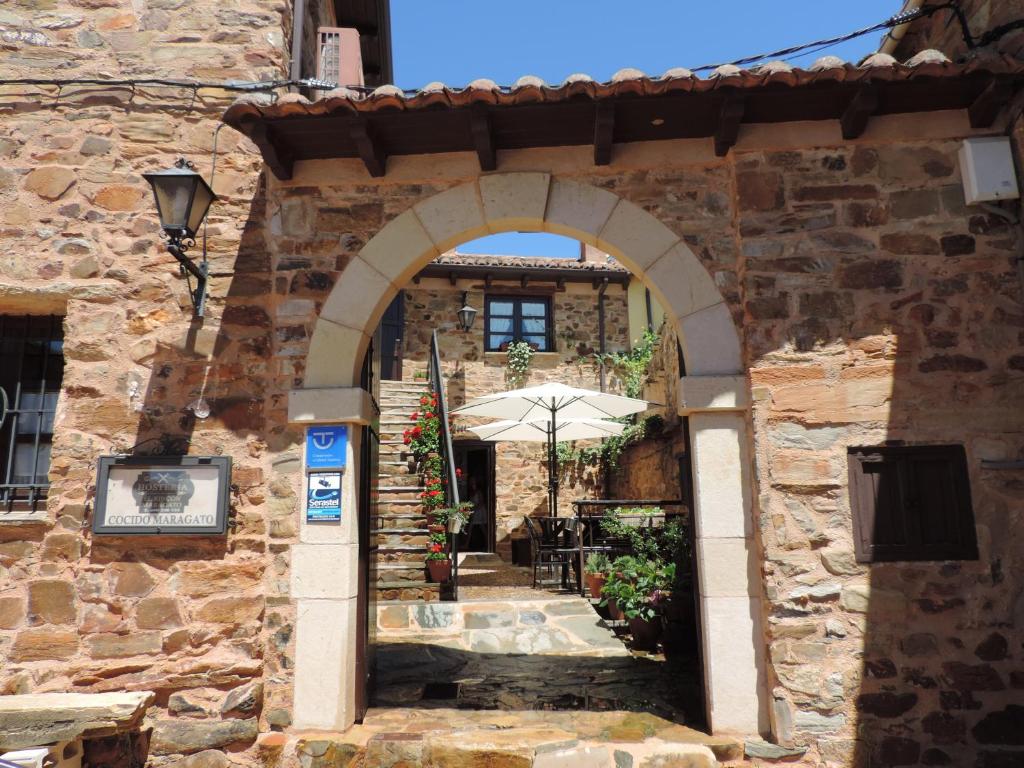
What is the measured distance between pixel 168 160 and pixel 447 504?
4593mm

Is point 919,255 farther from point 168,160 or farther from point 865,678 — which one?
point 168,160

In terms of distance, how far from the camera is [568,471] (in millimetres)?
11859

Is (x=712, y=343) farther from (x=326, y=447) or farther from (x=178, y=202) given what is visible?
(x=178, y=202)

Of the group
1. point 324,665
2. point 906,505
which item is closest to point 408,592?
point 324,665

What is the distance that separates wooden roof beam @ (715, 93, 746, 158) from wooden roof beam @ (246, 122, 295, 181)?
244 centimetres

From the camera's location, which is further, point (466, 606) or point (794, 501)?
point (466, 606)

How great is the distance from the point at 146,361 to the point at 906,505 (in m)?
4.22

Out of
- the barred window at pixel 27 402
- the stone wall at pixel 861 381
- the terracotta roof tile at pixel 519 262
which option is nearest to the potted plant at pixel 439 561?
the barred window at pixel 27 402

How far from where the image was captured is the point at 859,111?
3.70m

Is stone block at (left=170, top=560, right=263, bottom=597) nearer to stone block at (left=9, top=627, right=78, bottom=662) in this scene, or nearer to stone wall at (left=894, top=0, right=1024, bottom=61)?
stone block at (left=9, top=627, right=78, bottom=662)

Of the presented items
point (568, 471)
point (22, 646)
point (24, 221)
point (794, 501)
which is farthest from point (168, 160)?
point (568, 471)

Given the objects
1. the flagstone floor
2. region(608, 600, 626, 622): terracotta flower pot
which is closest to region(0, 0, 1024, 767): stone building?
the flagstone floor

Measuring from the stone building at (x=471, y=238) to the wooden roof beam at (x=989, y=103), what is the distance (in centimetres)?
2

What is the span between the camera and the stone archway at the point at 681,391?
3656 mm
